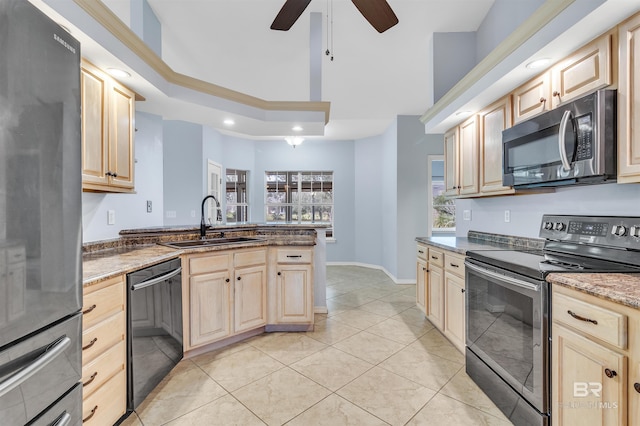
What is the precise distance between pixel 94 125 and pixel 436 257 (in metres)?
3.02

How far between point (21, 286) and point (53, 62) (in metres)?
0.77

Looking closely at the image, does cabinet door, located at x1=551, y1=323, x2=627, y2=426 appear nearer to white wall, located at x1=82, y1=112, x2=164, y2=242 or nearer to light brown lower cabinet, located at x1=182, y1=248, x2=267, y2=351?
light brown lower cabinet, located at x1=182, y1=248, x2=267, y2=351

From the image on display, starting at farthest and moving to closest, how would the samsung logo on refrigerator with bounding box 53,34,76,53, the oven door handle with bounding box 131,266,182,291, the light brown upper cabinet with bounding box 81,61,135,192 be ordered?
the light brown upper cabinet with bounding box 81,61,135,192 → the oven door handle with bounding box 131,266,182,291 → the samsung logo on refrigerator with bounding box 53,34,76,53

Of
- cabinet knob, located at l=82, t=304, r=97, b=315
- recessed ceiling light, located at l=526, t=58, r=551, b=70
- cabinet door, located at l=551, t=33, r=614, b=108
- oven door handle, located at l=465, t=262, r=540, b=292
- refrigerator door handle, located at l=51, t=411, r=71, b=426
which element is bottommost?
refrigerator door handle, located at l=51, t=411, r=71, b=426

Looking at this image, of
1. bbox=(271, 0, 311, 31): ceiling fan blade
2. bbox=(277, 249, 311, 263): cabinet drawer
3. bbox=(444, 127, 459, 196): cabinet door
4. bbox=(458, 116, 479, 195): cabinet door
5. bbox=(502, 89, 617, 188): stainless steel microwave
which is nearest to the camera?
bbox=(502, 89, 617, 188): stainless steel microwave

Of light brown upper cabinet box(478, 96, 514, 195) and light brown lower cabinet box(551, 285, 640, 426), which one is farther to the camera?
light brown upper cabinet box(478, 96, 514, 195)

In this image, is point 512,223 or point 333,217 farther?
point 333,217

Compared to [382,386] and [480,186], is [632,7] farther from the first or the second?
[382,386]

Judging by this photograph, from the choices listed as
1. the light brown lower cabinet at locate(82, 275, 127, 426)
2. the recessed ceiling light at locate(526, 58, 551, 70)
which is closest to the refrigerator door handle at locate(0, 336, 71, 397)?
the light brown lower cabinet at locate(82, 275, 127, 426)

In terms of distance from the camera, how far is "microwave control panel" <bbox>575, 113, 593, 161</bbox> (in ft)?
5.17

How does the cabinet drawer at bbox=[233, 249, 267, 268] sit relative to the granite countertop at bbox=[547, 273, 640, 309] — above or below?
below

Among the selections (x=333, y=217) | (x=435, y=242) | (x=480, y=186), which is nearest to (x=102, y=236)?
(x=435, y=242)

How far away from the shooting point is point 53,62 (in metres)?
1.02

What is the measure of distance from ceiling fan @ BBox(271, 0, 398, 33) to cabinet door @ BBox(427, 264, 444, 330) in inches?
86.6
